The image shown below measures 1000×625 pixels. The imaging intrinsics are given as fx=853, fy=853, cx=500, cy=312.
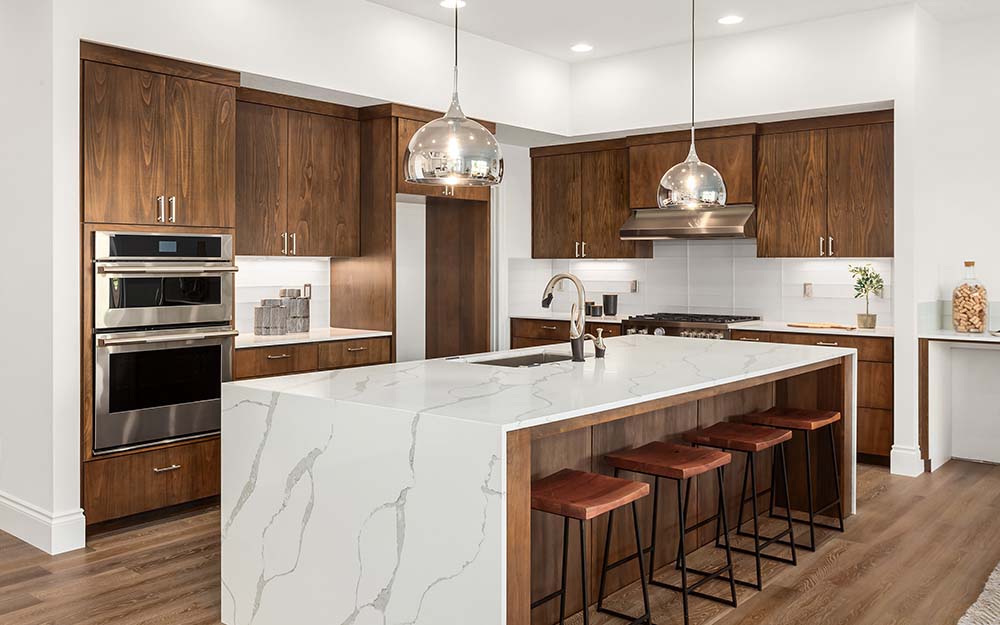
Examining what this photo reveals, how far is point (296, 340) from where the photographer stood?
514 cm

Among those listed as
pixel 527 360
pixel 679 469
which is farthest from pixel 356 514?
pixel 527 360

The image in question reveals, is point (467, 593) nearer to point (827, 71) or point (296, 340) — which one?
point (296, 340)

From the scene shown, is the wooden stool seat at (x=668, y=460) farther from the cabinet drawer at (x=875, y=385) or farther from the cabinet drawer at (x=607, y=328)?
the cabinet drawer at (x=607, y=328)

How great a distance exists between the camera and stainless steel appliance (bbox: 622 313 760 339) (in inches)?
243

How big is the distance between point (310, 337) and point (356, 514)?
9.02 feet

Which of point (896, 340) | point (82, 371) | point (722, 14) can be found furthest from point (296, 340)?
point (896, 340)

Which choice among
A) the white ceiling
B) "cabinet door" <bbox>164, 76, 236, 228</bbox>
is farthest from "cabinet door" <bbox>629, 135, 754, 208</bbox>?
"cabinet door" <bbox>164, 76, 236, 228</bbox>

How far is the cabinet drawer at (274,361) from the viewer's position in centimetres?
487

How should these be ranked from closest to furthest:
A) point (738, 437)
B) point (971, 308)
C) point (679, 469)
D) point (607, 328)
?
point (679, 469), point (738, 437), point (971, 308), point (607, 328)

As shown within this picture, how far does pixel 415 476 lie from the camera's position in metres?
2.54

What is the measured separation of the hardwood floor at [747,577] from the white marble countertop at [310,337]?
0.98 m

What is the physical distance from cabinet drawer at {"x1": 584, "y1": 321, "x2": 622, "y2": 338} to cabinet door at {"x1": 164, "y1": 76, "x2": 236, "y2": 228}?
3.19 metres

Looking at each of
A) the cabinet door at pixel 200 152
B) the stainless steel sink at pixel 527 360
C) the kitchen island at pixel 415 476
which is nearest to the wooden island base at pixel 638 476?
the kitchen island at pixel 415 476

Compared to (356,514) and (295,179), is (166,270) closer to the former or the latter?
(295,179)
